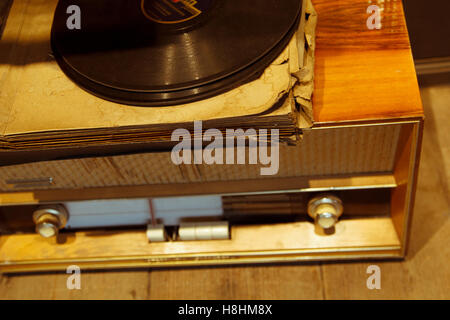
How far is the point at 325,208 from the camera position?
34.7 inches

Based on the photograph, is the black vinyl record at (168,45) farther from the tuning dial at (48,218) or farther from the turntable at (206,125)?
the tuning dial at (48,218)

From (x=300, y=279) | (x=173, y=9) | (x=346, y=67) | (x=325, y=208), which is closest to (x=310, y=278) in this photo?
(x=300, y=279)

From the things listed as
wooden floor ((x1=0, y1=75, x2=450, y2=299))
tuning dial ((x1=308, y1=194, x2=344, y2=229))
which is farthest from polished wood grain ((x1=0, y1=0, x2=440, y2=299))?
tuning dial ((x1=308, y1=194, x2=344, y2=229))

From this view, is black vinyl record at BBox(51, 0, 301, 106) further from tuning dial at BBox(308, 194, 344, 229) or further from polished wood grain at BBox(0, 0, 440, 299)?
tuning dial at BBox(308, 194, 344, 229)

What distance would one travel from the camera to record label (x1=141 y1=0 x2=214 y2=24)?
0.77 meters

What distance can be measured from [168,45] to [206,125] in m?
0.13

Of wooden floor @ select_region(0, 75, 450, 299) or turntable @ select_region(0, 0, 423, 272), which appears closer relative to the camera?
turntable @ select_region(0, 0, 423, 272)

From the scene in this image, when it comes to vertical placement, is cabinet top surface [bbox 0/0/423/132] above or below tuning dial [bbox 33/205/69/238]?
above

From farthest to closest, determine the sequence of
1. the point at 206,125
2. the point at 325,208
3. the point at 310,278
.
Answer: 1. the point at 310,278
2. the point at 325,208
3. the point at 206,125

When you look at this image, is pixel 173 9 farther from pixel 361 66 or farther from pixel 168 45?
pixel 361 66

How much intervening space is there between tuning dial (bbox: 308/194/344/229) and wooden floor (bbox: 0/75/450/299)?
Result: 0.15m

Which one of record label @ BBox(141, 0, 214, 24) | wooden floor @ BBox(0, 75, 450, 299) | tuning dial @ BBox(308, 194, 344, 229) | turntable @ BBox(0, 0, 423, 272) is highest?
record label @ BBox(141, 0, 214, 24)

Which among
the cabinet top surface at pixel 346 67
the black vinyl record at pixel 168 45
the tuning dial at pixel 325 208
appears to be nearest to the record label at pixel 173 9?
the black vinyl record at pixel 168 45
